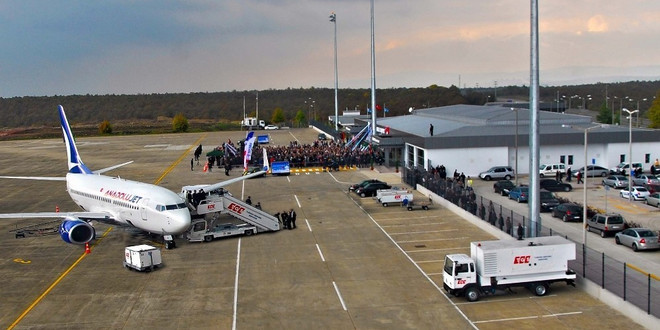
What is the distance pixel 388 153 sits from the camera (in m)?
89.1

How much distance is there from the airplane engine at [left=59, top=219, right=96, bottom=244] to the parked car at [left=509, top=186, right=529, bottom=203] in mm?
34676

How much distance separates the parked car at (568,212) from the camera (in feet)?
158

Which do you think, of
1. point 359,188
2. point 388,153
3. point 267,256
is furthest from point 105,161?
point 267,256

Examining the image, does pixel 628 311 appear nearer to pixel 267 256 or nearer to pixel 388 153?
pixel 267 256

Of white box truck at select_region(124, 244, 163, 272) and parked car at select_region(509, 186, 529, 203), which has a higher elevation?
parked car at select_region(509, 186, 529, 203)

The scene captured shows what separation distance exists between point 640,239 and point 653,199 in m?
17.0

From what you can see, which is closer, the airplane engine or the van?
the airplane engine

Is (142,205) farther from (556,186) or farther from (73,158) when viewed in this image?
(556,186)

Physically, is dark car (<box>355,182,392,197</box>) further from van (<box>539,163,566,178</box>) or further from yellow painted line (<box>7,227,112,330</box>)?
yellow painted line (<box>7,227,112,330</box>)

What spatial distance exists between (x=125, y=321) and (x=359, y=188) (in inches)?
1460

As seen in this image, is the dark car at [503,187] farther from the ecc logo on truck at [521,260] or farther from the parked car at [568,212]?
the ecc logo on truck at [521,260]

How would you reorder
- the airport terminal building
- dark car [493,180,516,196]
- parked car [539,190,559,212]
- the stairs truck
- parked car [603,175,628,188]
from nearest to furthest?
the stairs truck → parked car [539,190,559,212] → dark car [493,180,516,196] → parked car [603,175,628,188] → the airport terminal building

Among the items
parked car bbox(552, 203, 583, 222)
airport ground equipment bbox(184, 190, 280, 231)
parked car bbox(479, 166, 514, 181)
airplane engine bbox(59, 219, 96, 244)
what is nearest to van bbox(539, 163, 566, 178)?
parked car bbox(479, 166, 514, 181)

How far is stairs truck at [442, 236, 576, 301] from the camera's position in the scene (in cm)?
3003
